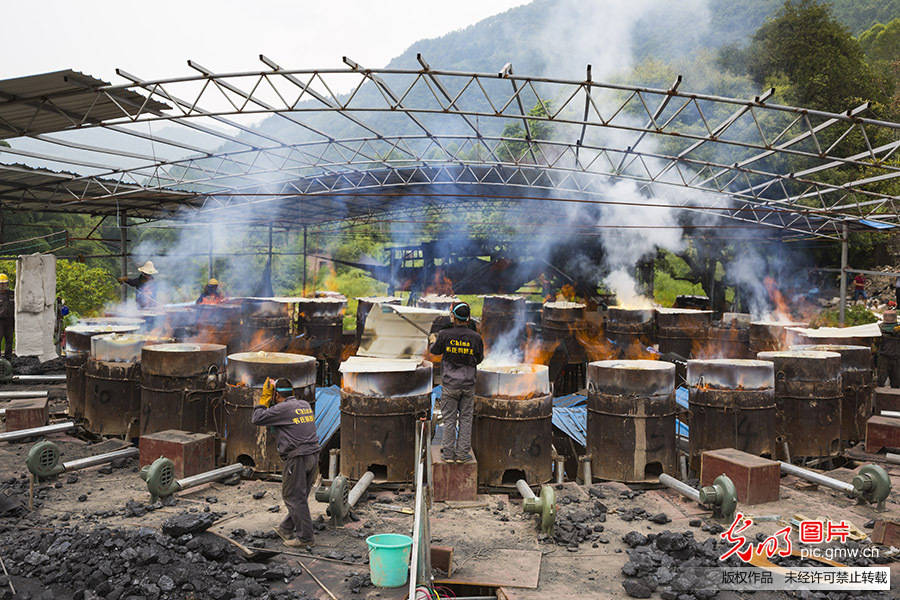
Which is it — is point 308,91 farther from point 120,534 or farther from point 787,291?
point 787,291

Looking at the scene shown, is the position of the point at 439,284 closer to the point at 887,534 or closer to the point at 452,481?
the point at 452,481

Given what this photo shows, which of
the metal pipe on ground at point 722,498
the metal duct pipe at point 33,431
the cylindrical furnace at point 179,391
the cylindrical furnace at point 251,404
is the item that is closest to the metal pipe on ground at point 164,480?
the cylindrical furnace at point 251,404

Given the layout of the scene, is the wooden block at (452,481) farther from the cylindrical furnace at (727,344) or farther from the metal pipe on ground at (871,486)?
the cylindrical furnace at (727,344)

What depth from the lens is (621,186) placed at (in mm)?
21000

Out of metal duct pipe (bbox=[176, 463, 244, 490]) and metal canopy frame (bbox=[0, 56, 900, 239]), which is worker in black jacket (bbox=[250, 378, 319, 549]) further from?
metal canopy frame (bbox=[0, 56, 900, 239])

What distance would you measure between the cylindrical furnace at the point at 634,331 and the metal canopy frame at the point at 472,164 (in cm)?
312

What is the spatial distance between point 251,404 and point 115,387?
2925 millimetres

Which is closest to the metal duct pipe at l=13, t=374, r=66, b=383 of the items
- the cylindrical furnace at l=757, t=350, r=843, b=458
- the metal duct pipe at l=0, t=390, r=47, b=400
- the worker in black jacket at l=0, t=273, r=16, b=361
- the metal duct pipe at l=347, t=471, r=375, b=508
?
the metal duct pipe at l=0, t=390, r=47, b=400

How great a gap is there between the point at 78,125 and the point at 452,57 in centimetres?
7548

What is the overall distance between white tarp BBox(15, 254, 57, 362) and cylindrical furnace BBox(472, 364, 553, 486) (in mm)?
11233

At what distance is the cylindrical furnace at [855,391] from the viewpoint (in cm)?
1028

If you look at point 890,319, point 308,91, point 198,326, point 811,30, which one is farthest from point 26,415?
point 811,30

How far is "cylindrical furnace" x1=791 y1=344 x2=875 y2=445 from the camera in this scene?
33.7 feet

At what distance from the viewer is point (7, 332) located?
15.3m
